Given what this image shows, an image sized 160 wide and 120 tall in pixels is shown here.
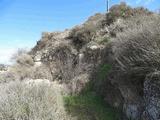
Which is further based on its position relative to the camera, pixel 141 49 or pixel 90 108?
pixel 90 108

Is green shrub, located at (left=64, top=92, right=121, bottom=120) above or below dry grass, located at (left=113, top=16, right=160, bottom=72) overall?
below

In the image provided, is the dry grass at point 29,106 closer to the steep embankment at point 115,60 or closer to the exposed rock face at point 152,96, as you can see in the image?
the steep embankment at point 115,60

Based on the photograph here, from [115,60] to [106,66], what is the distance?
3.15 m

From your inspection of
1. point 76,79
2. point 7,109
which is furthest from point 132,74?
point 76,79

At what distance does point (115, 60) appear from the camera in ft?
37.6

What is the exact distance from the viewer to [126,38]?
10445 mm

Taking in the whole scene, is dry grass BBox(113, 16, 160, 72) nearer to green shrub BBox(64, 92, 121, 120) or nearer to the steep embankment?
the steep embankment

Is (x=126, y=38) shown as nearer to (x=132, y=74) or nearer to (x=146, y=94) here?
(x=132, y=74)

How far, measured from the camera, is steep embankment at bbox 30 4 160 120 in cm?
883

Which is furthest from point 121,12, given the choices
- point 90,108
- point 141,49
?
point 141,49

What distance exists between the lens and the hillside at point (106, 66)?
898 centimetres

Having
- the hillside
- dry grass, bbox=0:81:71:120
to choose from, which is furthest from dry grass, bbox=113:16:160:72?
dry grass, bbox=0:81:71:120

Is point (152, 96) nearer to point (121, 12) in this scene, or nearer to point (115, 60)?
point (115, 60)

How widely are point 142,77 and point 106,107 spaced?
131 inches
